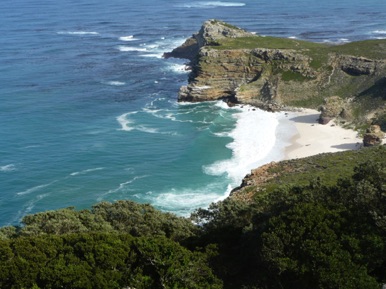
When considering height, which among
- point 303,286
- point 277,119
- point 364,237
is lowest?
point 277,119

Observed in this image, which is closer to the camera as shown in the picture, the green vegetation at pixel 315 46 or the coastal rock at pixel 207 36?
the green vegetation at pixel 315 46

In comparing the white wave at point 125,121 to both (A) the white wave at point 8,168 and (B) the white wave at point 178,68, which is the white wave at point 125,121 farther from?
(B) the white wave at point 178,68

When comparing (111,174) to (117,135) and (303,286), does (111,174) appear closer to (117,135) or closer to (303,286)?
(117,135)

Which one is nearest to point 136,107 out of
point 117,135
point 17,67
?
point 117,135

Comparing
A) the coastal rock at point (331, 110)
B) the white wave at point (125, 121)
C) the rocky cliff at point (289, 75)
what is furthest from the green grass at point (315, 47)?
the white wave at point (125, 121)

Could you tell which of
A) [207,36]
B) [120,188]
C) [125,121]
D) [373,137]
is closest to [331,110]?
[373,137]

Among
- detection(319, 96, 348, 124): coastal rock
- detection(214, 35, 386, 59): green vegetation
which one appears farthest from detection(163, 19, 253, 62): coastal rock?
detection(319, 96, 348, 124): coastal rock
